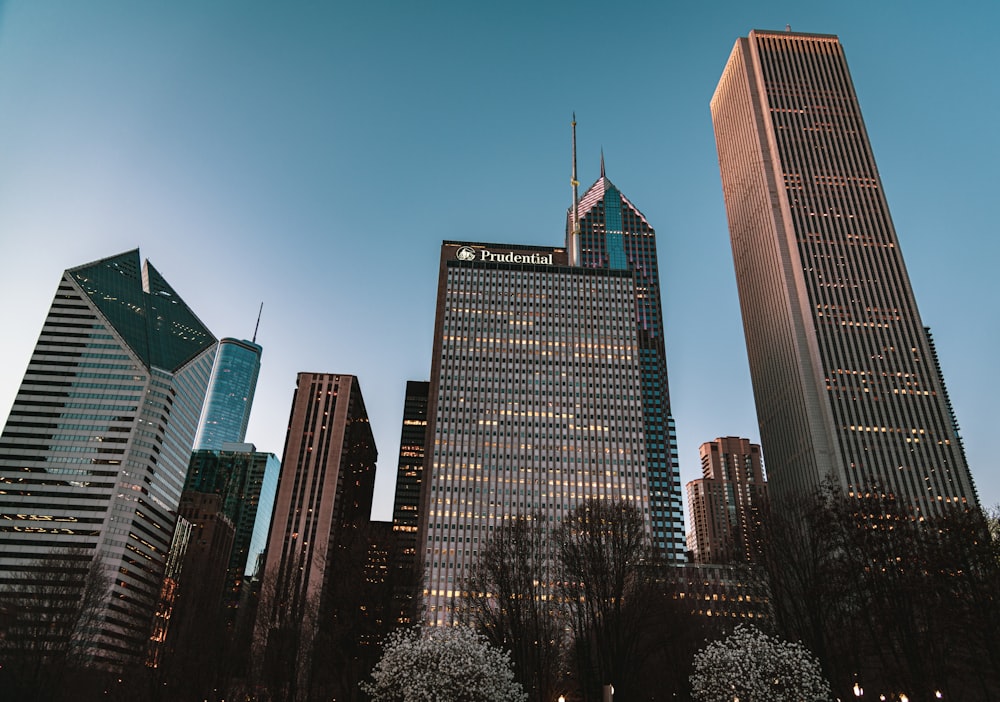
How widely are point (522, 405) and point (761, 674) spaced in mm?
120729

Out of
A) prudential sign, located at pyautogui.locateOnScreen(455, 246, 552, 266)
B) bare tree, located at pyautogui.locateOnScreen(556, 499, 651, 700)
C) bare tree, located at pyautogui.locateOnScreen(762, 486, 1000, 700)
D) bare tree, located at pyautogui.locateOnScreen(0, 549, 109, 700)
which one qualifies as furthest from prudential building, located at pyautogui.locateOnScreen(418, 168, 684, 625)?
bare tree, located at pyautogui.locateOnScreen(762, 486, 1000, 700)

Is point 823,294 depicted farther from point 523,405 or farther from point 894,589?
point 894,589

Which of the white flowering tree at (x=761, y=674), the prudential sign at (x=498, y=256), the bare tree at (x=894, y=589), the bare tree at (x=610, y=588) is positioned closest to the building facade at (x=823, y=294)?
the prudential sign at (x=498, y=256)

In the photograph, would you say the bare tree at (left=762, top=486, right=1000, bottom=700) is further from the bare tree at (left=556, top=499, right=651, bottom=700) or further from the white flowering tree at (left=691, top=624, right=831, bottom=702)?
the bare tree at (left=556, top=499, right=651, bottom=700)

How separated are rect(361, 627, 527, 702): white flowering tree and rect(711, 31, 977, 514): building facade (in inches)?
4143

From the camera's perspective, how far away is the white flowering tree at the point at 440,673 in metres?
31.6

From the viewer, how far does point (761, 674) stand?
34.5 metres

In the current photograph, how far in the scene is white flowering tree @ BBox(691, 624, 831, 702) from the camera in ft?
111

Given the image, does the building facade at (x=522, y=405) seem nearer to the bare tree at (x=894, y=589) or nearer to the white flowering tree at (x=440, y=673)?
the bare tree at (x=894, y=589)

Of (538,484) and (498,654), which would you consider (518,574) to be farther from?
(538,484)

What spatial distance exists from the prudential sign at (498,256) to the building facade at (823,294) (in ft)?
174

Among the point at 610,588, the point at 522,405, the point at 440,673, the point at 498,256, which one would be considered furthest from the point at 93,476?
the point at 440,673

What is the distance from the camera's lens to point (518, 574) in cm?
5378

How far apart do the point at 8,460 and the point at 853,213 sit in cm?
23933
